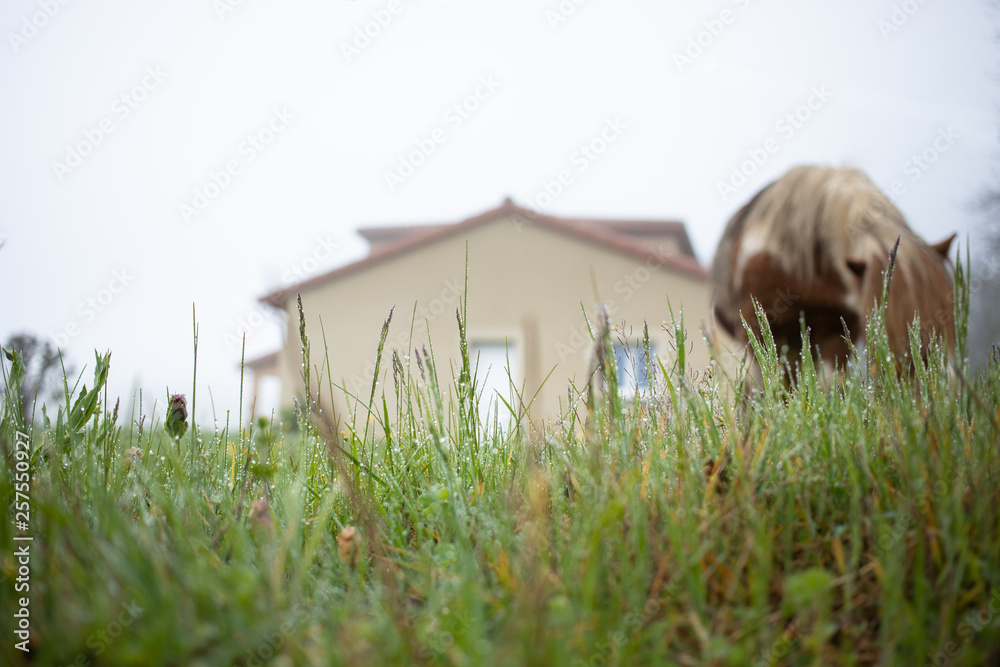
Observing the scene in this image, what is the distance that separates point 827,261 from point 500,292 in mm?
10974

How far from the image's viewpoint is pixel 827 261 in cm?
450

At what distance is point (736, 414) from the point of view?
163cm

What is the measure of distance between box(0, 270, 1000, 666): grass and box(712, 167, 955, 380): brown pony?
2.63 metres

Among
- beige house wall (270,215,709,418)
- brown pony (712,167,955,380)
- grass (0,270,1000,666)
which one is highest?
beige house wall (270,215,709,418)

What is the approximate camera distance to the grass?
0.83m

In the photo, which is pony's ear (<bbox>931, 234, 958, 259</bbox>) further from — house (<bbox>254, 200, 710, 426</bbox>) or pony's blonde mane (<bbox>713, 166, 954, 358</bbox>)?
house (<bbox>254, 200, 710, 426</bbox>)

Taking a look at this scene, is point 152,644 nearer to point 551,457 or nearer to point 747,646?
point 747,646

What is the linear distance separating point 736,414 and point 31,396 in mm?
1941

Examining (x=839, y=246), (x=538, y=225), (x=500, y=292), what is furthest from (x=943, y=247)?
(x=538, y=225)

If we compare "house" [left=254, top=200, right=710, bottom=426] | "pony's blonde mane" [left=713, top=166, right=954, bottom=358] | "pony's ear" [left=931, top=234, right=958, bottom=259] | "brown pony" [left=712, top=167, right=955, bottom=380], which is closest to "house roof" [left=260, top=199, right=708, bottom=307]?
"house" [left=254, top=200, right=710, bottom=426]

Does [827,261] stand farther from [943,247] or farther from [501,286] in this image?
[501,286]

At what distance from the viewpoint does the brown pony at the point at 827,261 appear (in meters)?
3.90

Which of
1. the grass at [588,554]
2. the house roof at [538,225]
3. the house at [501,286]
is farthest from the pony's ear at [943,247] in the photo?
the house roof at [538,225]

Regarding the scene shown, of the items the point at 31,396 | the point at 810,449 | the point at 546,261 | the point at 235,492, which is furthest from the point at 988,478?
the point at 546,261
